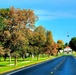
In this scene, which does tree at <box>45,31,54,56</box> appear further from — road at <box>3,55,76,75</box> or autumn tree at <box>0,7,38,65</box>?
road at <box>3,55,76,75</box>

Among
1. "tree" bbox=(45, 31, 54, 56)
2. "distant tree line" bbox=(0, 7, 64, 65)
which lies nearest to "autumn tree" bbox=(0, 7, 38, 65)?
"distant tree line" bbox=(0, 7, 64, 65)

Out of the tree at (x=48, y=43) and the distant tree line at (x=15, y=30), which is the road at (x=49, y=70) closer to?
the distant tree line at (x=15, y=30)

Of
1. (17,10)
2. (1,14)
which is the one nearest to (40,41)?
(1,14)

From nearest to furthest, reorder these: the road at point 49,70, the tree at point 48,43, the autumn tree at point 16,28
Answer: the road at point 49,70
the autumn tree at point 16,28
the tree at point 48,43

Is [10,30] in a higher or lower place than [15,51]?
higher

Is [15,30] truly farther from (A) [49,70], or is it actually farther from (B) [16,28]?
(A) [49,70]

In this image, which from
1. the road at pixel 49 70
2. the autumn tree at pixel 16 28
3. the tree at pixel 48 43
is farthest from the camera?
the tree at pixel 48 43

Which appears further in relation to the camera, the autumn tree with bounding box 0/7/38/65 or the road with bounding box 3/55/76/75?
the autumn tree with bounding box 0/7/38/65

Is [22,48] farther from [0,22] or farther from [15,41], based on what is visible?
[0,22]

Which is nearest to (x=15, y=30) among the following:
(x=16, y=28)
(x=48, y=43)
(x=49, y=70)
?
(x=16, y=28)

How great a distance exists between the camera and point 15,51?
52.3 metres

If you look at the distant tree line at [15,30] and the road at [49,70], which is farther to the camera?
the distant tree line at [15,30]

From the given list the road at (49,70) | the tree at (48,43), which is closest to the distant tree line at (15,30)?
the road at (49,70)

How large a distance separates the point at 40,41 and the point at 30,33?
39.7 metres
